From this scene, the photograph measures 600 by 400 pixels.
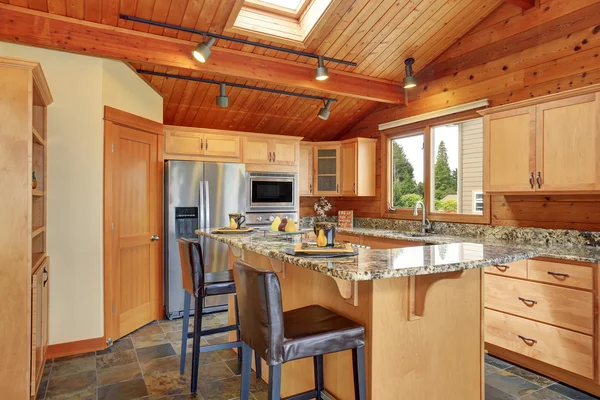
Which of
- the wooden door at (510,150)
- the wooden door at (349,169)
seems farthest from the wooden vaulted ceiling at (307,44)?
the wooden door at (510,150)

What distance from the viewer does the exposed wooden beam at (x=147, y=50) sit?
2912 millimetres

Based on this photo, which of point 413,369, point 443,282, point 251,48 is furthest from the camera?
point 251,48

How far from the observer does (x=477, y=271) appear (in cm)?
198

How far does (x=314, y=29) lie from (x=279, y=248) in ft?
8.40

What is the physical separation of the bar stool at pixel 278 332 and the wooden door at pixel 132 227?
2147 millimetres

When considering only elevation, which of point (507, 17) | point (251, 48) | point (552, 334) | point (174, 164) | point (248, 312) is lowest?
point (552, 334)

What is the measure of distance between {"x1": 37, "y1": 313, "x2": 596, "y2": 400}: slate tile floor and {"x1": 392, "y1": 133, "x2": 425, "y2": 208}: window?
219 centimetres

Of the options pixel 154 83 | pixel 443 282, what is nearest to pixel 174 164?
pixel 154 83

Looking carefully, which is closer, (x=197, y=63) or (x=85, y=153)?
(x=85, y=153)

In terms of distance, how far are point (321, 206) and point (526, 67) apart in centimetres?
315

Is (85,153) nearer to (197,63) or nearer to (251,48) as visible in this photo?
(197,63)


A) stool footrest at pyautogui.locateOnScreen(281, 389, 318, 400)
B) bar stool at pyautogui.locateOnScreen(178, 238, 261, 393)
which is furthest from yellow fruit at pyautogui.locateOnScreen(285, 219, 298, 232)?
stool footrest at pyautogui.locateOnScreen(281, 389, 318, 400)

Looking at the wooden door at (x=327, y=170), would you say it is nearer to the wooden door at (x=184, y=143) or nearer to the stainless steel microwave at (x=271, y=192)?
the stainless steel microwave at (x=271, y=192)

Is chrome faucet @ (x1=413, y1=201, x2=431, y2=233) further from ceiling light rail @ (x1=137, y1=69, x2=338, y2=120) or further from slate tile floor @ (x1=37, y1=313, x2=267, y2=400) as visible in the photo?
slate tile floor @ (x1=37, y1=313, x2=267, y2=400)
